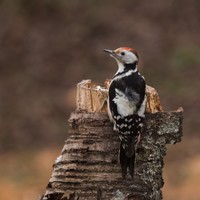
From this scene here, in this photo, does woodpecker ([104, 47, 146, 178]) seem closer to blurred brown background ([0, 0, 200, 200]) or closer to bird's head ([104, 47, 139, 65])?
bird's head ([104, 47, 139, 65])

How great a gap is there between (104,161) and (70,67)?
9.01 m

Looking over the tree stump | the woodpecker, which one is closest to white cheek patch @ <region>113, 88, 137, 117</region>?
the woodpecker

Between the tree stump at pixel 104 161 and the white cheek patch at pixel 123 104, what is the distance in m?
0.24

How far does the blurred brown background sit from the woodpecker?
452 cm

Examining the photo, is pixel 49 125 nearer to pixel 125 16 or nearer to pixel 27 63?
pixel 27 63

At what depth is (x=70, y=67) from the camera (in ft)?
49.5

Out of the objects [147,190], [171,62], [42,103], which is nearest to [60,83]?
[42,103]

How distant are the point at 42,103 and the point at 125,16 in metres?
2.93

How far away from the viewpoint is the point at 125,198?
6.16m

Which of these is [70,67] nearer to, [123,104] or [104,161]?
[123,104]

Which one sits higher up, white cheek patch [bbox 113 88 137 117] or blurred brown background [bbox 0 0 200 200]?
blurred brown background [bbox 0 0 200 200]

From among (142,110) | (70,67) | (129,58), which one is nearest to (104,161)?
(142,110)

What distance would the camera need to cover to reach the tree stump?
20.2ft

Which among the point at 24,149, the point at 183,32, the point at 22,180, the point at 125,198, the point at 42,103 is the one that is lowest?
the point at 125,198
